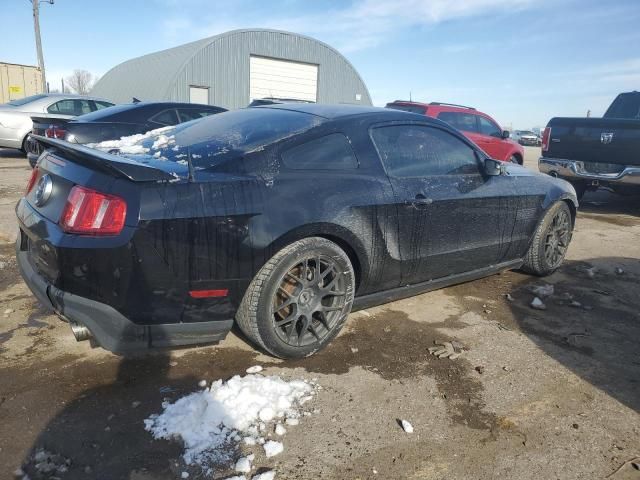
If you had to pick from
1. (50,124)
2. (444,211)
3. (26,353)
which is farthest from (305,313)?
(50,124)

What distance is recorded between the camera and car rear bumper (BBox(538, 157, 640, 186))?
25.1ft

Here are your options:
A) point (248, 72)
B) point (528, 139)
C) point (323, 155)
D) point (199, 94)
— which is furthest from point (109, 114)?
point (528, 139)

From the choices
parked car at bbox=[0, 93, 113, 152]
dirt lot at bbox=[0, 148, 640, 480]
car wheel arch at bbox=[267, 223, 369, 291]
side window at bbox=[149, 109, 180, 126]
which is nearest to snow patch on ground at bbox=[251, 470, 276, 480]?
dirt lot at bbox=[0, 148, 640, 480]

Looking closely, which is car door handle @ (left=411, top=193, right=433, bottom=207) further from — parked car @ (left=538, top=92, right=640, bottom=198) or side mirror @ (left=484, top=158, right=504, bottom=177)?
parked car @ (left=538, top=92, right=640, bottom=198)

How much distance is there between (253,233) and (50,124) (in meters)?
6.51

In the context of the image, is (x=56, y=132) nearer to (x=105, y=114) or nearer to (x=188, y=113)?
(x=105, y=114)

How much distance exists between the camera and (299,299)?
3014 millimetres

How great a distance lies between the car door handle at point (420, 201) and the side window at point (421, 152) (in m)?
0.17

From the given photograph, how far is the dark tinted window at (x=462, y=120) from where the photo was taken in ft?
34.5

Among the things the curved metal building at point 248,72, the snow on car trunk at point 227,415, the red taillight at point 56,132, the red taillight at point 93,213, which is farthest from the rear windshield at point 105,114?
the curved metal building at point 248,72

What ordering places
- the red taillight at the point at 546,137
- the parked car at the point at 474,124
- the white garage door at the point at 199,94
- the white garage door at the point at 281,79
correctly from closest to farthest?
the red taillight at the point at 546,137
the parked car at the point at 474,124
the white garage door at the point at 199,94
the white garage door at the point at 281,79

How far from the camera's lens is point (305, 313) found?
3.06 m

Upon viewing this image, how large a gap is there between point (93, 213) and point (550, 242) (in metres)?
3.99

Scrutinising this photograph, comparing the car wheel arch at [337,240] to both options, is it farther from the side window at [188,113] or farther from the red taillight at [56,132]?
the side window at [188,113]
